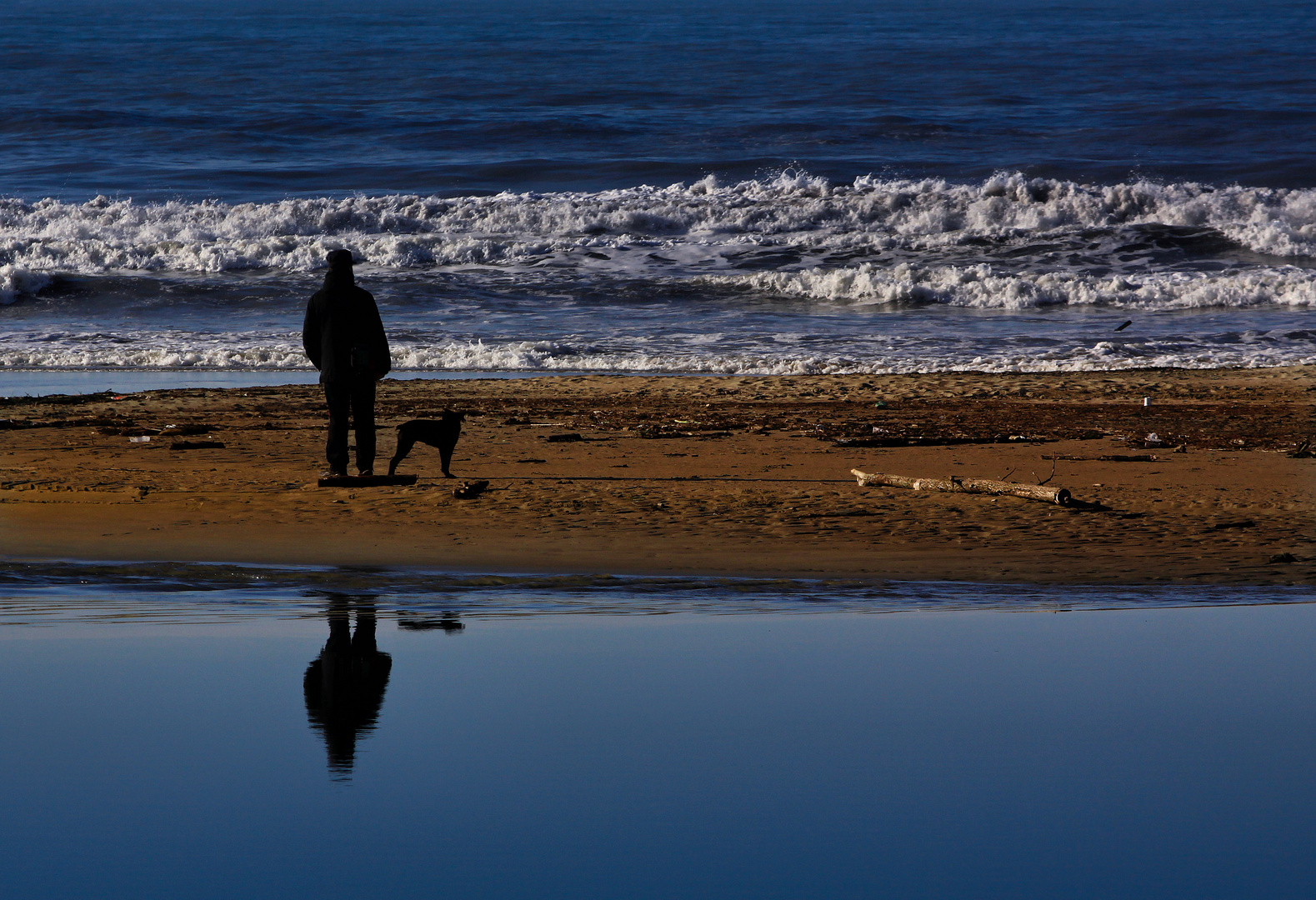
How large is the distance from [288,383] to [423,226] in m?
13.5

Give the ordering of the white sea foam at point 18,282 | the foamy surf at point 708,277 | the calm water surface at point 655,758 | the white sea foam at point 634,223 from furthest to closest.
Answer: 1. the white sea foam at point 634,223
2. the white sea foam at point 18,282
3. the foamy surf at point 708,277
4. the calm water surface at point 655,758

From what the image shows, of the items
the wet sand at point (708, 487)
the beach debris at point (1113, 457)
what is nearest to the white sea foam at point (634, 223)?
the wet sand at point (708, 487)

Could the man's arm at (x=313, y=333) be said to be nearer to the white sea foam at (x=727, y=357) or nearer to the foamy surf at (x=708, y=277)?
the white sea foam at (x=727, y=357)

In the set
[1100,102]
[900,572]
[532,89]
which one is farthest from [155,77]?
[900,572]

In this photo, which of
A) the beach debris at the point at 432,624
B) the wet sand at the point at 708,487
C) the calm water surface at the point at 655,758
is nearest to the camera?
the calm water surface at the point at 655,758

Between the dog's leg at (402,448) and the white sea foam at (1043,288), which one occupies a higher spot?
the white sea foam at (1043,288)

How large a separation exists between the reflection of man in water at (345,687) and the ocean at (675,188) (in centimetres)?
1175

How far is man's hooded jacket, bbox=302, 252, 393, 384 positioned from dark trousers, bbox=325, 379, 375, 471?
57 mm

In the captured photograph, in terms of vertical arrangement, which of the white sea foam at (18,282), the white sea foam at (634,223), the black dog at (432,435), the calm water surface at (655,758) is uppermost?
the white sea foam at (634,223)

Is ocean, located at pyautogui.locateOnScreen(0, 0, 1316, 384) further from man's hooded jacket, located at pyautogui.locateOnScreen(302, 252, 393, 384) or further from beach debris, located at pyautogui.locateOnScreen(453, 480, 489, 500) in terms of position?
beach debris, located at pyautogui.locateOnScreen(453, 480, 489, 500)

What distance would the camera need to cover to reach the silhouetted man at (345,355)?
836cm

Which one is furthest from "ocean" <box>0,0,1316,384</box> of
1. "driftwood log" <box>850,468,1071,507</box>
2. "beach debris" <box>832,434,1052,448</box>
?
"driftwood log" <box>850,468,1071,507</box>

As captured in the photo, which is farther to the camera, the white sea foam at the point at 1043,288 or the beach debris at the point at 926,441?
the white sea foam at the point at 1043,288

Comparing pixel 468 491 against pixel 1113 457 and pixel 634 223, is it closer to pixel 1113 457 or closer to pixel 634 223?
pixel 1113 457
